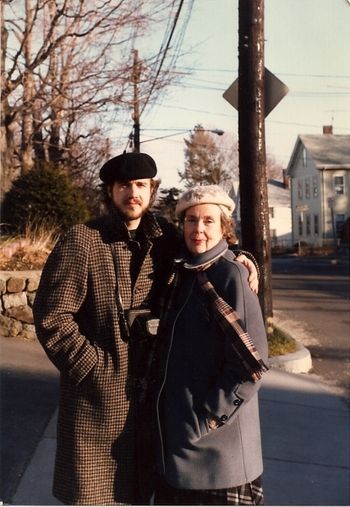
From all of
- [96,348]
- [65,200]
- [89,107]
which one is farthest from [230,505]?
[89,107]

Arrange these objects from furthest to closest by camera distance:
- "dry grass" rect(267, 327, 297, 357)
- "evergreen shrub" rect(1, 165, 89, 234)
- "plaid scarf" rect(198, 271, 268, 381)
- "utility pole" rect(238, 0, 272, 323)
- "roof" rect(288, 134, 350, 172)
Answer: "roof" rect(288, 134, 350, 172) → "evergreen shrub" rect(1, 165, 89, 234) → "dry grass" rect(267, 327, 297, 357) → "utility pole" rect(238, 0, 272, 323) → "plaid scarf" rect(198, 271, 268, 381)

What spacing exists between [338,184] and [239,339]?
27709 millimetres

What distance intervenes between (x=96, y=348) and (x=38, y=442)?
1961mm

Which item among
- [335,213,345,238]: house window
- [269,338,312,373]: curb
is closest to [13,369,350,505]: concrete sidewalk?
[269,338,312,373]: curb

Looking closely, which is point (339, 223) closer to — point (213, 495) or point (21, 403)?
point (21, 403)

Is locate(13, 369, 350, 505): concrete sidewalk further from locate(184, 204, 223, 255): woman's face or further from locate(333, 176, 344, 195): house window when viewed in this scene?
locate(333, 176, 344, 195): house window

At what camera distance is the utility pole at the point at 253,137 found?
5625 mm

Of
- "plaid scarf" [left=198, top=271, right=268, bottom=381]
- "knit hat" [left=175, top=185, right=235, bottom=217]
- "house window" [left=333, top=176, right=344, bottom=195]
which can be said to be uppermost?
"house window" [left=333, top=176, right=344, bottom=195]

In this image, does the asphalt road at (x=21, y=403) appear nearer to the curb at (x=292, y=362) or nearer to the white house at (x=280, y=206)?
the curb at (x=292, y=362)

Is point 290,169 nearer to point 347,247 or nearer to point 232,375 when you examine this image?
point 347,247

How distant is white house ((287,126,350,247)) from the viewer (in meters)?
26.4

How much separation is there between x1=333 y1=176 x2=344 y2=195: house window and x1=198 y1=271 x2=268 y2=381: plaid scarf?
26946 mm

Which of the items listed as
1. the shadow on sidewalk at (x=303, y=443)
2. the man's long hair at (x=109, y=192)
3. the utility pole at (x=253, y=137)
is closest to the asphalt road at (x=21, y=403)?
the shadow on sidewalk at (x=303, y=443)

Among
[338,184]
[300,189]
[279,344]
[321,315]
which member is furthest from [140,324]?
[300,189]
